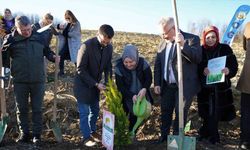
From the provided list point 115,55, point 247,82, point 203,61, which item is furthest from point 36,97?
point 115,55

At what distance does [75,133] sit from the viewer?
6.30m

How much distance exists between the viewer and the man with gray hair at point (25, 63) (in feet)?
16.9

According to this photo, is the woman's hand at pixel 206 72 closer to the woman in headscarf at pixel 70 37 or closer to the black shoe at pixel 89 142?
the black shoe at pixel 89 142

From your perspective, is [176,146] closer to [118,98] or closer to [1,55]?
[118,98]

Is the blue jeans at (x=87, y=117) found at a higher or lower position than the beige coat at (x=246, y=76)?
lower

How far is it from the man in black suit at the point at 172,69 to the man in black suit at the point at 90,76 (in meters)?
0.72

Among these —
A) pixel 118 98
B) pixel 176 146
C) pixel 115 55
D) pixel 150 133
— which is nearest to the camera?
pixel 176 146

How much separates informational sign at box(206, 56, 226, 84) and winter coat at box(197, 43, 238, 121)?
0.35 feet

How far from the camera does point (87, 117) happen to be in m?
5.34

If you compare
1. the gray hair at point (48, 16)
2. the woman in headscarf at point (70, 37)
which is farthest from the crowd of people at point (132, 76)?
the woman in headscarf at point (70, 37)

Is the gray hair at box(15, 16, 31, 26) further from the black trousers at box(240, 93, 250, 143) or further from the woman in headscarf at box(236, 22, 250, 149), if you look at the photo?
the black trousers at box(240, 93, 250, 143)

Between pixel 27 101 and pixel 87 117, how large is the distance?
877 mm

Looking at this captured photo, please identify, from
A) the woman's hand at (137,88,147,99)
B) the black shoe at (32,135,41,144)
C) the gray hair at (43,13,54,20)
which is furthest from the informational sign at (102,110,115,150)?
the gray hair at (43,13,54,20)

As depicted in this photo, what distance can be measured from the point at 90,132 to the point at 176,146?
4.59 ft
